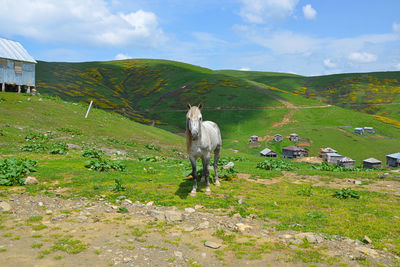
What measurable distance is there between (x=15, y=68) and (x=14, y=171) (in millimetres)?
39490

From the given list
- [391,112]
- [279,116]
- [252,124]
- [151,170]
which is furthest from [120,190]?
[391,112]

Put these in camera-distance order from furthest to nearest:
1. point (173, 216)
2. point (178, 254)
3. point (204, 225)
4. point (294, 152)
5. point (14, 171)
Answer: point (294, 152) < point (14, 171) < point (173, 216) < point (204, 225) < point (178, 254)

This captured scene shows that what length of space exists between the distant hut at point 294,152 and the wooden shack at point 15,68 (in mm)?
70275

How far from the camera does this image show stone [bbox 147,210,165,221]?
9726 mm

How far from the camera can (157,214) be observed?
9.95 meters

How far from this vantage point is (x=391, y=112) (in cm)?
14125

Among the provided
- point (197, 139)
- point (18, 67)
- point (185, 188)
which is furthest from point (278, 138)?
point (197, 139)

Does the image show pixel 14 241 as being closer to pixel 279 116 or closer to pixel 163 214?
pixel 163 214

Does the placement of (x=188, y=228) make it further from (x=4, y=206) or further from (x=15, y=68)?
(x=15, y=68)

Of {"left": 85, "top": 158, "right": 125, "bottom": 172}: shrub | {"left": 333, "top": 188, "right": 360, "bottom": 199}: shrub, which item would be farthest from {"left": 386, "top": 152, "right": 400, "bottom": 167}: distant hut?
{"left": 85, "top": 158, "right": 125, "bottom": 172}: shrub

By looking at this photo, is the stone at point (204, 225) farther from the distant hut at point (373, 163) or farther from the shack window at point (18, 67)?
the distant hut at point (373, 163)

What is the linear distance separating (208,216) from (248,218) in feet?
5.56

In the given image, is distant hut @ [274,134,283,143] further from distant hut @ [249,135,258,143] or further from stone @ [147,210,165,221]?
stone @ [147,210,165,221]

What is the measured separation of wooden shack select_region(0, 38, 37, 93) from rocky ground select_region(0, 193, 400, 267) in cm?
4124
